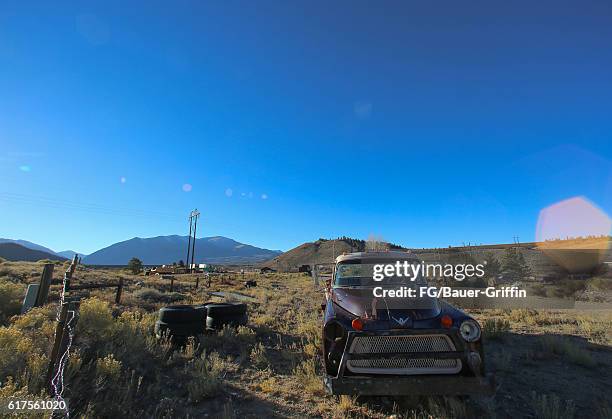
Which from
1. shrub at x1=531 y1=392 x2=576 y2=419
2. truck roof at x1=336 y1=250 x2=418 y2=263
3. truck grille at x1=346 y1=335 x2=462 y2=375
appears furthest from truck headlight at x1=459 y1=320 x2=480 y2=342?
truck roof at x1=336 y1=250 x2=418 y2=263

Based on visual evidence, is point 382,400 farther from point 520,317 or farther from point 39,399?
point 520,317

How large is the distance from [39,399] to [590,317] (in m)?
15.1

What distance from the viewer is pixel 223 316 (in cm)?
903

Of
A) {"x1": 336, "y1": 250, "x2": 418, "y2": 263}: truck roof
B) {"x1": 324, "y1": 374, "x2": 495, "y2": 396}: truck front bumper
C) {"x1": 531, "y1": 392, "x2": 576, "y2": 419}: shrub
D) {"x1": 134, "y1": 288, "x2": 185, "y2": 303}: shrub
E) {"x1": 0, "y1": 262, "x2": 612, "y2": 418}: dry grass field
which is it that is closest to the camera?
{"x1": 324, "y1": 374, "x2": 495, "y2": 396}: truck front bumper

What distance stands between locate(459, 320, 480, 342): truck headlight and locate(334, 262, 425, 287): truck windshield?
181cm

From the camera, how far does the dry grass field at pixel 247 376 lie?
14.8ft

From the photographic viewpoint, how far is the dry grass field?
4508 mm

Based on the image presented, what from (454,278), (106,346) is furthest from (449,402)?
(454,278)

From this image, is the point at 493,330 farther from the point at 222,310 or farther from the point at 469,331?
the point at 222,310

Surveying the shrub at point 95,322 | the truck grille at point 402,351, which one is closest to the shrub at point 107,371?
the shrub at point 95,322

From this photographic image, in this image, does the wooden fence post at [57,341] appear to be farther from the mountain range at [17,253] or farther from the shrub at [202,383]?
the mountain range at [17,253]

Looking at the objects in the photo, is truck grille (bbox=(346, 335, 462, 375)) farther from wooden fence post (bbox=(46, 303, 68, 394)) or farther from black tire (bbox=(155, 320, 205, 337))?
black tire (bbox=(155, 320, 205, 337))

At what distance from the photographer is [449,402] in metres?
4.56

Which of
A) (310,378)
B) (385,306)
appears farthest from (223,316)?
(385,306)
